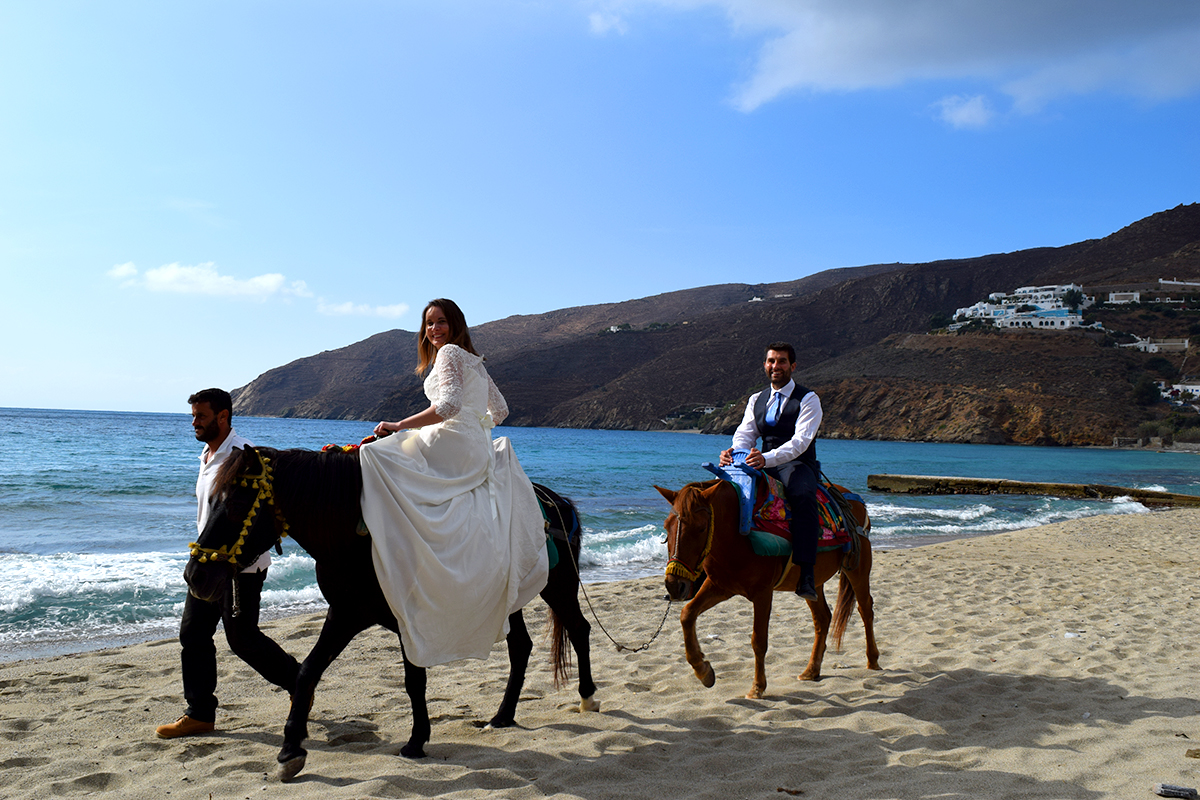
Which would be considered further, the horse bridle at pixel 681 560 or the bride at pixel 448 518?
the horse bridle at pixel 681 560

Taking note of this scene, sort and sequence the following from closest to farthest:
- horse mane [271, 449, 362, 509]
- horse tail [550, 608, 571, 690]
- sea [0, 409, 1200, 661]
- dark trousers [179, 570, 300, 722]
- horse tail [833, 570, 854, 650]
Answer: horse mane [271, 449, 362, 509]
dark trousers [179, 570, 300, 722]
horse tail [550, 608, 571, 690]
horse tail [833, 570, 854, 650]
sea [0, 409, 1200, 661]

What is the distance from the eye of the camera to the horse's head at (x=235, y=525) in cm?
352

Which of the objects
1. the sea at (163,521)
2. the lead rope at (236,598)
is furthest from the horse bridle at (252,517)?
the sea at (163,521)

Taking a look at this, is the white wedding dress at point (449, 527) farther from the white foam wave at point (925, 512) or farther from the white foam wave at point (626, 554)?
the white foam wave at point (925, 512)

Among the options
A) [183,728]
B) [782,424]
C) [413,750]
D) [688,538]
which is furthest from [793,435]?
[183,728]

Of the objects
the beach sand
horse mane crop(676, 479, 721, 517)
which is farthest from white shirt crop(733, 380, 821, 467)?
the beach sand

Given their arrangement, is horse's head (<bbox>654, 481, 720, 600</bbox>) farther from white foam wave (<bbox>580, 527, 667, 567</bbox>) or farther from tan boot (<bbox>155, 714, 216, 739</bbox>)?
white foam wave (<bbox>580, 527, 667, 567</bbox>)

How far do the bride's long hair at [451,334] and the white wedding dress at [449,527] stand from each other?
0.17 m

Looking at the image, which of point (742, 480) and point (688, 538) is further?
point (742, 480)

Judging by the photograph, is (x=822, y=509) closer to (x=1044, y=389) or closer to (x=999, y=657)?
(x=999, y=657)

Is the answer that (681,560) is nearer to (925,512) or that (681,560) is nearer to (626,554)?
(626,554)

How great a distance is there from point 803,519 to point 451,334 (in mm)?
2742

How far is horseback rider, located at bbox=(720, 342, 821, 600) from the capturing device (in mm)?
5180

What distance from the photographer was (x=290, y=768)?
3637 mm
